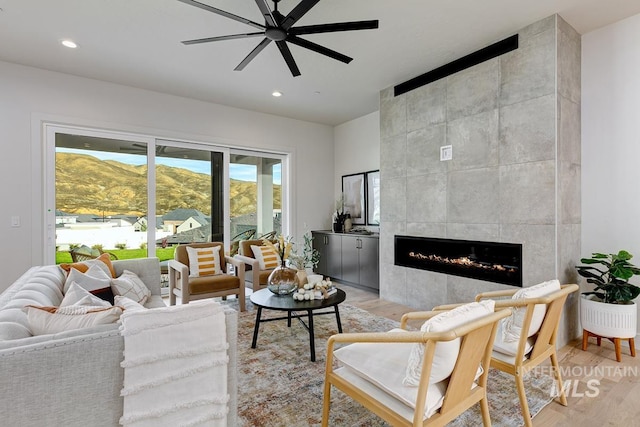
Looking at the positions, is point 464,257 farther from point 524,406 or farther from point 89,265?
point 89,265

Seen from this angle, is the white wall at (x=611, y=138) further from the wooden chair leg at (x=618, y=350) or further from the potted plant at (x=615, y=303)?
the wooden chair leg at (x=618, y=350)

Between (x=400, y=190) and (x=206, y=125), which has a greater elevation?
(x=206, y=125)

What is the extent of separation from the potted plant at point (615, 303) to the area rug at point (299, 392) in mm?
794

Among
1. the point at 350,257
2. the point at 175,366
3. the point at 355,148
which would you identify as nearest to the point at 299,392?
the point at 175,366

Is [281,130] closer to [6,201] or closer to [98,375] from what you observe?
[6,201]

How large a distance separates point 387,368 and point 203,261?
10.2ft

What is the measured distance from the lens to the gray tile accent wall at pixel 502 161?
275 cm

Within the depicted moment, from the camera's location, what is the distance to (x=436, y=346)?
1259 millimetres

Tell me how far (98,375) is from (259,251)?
3313 mm

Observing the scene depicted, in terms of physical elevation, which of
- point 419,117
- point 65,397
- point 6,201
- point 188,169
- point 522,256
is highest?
point 419,117

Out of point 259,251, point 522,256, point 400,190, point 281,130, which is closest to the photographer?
point 522,256

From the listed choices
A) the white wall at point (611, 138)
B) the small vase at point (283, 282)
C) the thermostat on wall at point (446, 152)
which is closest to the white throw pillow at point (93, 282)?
the small vase at point (283, 282)

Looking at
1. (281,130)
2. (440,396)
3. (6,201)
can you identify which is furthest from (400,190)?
(6,201)

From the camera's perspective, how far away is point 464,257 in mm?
3498
